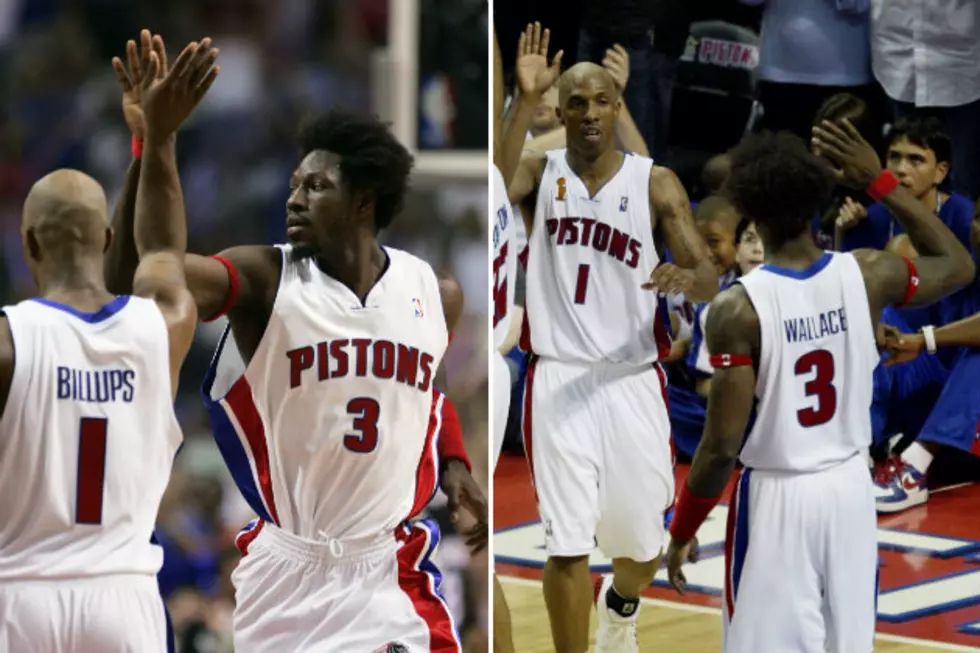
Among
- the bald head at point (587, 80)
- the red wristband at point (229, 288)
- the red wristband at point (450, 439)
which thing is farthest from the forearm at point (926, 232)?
the red wristband at point (229, 288)

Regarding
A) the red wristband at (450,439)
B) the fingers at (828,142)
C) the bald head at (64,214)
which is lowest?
the red wristband at (450,439)

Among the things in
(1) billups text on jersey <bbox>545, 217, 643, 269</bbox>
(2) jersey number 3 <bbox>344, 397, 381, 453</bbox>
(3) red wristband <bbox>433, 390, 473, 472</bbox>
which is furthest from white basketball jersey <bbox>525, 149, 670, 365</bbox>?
(2) jersey number 3 <bbox>344, 397, 381, 453</bbox>

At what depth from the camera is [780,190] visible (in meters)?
4.39

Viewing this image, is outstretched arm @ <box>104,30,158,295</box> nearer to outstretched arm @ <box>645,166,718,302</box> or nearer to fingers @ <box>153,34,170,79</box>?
fingers @ <box>153,34,170,79</box>

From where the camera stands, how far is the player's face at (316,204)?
4.01 meters

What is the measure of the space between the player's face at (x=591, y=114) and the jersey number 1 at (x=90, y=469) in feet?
6.95

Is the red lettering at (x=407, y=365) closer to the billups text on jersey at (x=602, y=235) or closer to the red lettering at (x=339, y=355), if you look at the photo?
the red lettering at (x=339, y=355)

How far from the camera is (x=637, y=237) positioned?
17.3 feet

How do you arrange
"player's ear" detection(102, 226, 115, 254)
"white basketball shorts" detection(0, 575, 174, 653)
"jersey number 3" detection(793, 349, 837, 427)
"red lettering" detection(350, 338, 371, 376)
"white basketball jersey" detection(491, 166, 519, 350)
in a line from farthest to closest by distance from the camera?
1. "white basketball jersey" detection(491, 166, 519, 350)
2. "jersey number 3" detection(793, 349, 837, 427)
3. "red lettering" detection(350, 338, 371, 376)
4. "player's ear" detection(102, 226, 115, 254)
5. "white basketball shorts" detection(0, 575, 174, 653)

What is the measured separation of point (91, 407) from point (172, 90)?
71cm

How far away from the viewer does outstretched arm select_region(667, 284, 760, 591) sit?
431cm

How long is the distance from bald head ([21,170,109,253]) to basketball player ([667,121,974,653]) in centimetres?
164

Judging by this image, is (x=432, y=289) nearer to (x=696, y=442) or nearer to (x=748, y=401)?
(x=748, y=401)

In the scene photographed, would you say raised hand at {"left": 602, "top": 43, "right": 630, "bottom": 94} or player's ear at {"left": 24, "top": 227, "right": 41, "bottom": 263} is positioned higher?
raised hand at {"left": 602, "top": 43, "right": 630, "bottom": 94}
